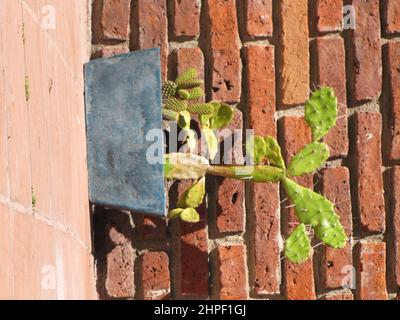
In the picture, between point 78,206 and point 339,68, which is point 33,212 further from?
point 339,68

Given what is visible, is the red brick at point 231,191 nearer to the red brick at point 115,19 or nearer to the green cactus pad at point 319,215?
the green cactus pad at point 319,215

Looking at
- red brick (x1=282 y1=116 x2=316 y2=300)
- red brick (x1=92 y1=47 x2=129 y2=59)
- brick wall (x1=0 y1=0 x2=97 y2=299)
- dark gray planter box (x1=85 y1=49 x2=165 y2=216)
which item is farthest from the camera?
red brick (x1=282 y1=116 x2=316 y2=300)

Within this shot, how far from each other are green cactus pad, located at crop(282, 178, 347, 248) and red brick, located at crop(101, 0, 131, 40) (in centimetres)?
76

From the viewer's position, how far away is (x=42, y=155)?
84.1 inches

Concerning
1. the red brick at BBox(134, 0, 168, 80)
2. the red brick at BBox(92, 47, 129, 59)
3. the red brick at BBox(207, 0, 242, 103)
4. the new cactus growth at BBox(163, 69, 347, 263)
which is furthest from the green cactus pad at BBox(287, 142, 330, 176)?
the red brick at BBox(92, 47, 129, 59)

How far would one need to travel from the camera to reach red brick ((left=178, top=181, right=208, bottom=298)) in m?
3.47

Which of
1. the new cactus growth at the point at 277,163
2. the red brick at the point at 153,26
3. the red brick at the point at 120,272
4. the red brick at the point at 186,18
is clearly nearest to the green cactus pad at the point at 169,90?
the new cactus growth at the point at 277,163

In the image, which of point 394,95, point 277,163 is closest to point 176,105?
point 277,163

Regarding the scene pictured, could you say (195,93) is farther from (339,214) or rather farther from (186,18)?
(339,214)

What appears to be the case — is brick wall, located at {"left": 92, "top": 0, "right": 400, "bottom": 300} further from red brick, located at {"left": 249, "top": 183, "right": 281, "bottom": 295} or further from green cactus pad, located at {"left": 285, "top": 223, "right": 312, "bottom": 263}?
green cactus pad, located at {"left": 285, "top": 223, "right": 312, "bottom": 263}

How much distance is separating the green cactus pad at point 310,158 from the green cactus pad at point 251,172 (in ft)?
0.16

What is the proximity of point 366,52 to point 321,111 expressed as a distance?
1.27ft

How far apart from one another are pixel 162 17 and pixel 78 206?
867 millimetres

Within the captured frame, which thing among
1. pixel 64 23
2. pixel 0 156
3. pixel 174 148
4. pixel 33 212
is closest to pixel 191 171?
pixel 174 148
